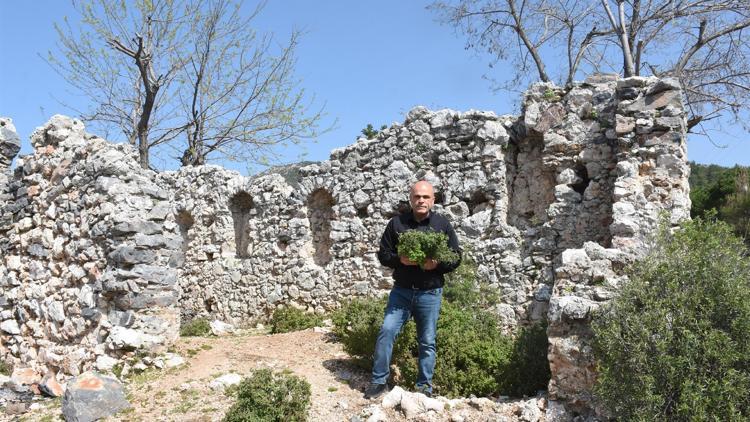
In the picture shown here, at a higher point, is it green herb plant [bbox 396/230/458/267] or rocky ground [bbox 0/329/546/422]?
green herb plant [bbox 396/230/458/267]

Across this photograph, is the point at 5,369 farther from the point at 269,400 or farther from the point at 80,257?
the point at 269,400

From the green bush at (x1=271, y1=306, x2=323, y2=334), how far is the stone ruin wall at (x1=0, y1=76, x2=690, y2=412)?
0.31 meters

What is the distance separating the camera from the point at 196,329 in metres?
11.0

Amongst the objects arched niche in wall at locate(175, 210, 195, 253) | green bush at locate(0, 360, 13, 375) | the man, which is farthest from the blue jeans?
arched niche in wall at locate(175, 210, 195, 253)

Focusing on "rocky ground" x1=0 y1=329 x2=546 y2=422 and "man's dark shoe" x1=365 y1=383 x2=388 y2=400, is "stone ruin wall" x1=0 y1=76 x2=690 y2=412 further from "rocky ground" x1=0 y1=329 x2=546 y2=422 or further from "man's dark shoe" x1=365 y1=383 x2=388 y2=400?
"man's dark shoe" x1=365 y1=383 x2=388 y2=400

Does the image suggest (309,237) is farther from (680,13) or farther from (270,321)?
(680,13)

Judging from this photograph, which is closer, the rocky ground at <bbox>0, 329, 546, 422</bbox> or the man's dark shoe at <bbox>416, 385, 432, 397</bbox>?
the rocky ground at <bbox>0, 329, 546, 422</bbox>

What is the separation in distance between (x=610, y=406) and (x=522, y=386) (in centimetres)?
162

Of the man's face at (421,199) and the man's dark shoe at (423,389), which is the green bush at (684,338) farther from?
the man's face at (421,199)

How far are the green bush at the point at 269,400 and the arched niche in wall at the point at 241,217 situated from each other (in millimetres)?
7566

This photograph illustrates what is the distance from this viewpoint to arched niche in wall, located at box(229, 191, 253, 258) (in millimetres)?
12539

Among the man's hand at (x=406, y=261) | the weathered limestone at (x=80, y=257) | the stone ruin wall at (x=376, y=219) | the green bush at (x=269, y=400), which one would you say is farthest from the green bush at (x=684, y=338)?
the weathered limestone at (x=80, y=257)

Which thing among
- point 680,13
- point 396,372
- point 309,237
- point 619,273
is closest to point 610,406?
point 619,273

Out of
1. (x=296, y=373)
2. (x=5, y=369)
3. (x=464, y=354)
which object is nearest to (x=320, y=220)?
(x=296, y=373)
